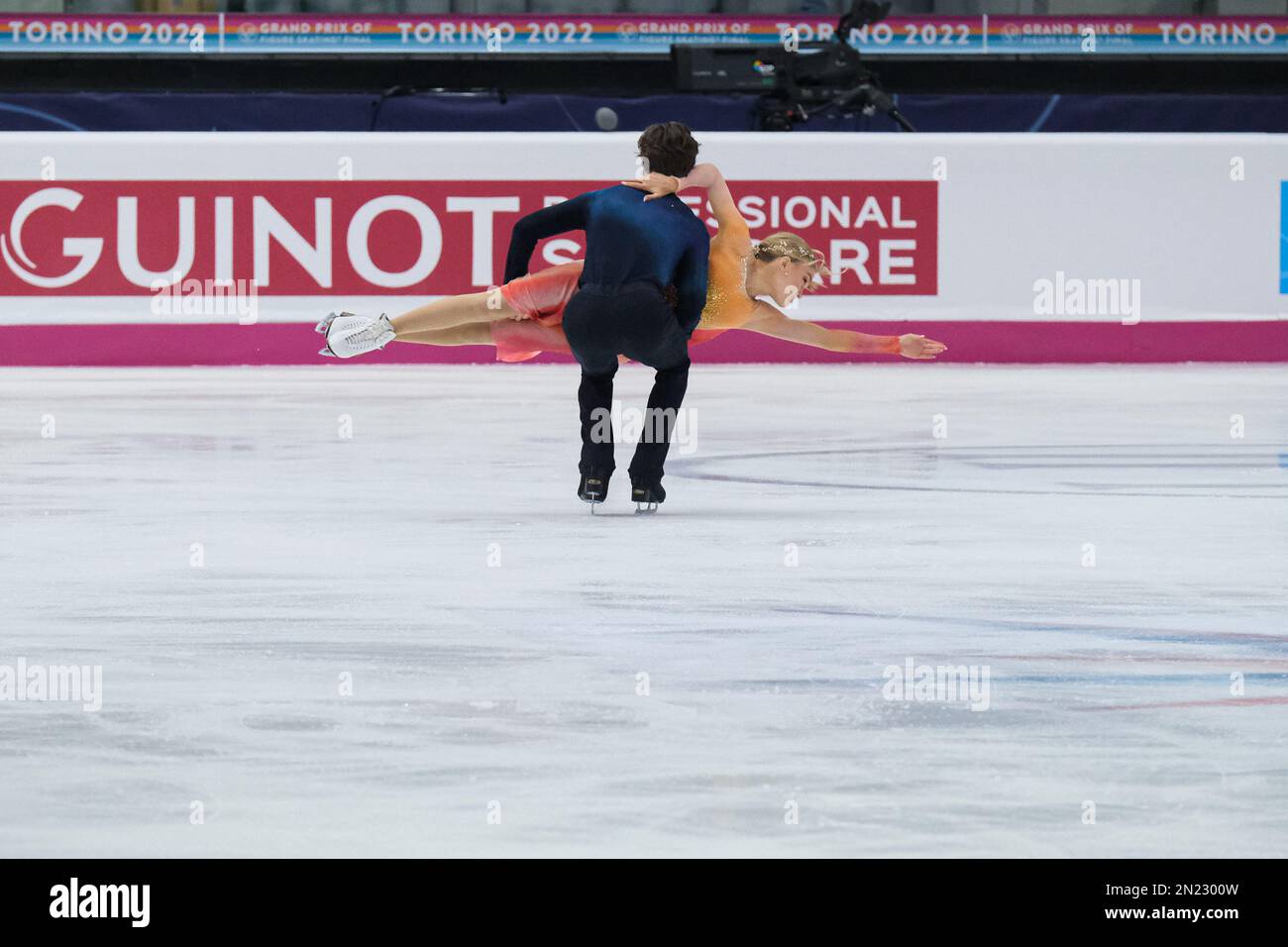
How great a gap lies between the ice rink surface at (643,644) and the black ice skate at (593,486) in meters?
0.08

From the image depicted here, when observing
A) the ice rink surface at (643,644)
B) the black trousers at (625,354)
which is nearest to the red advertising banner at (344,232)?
the ice rink surface at (643,644)

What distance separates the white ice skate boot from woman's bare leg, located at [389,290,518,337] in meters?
0.04

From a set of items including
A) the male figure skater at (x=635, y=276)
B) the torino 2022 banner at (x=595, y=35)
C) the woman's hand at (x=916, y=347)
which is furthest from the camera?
the torino 2022 banner at (x=595, y=35)

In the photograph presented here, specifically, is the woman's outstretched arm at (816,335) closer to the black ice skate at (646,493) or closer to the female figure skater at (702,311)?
the female figure skater at (702,311)

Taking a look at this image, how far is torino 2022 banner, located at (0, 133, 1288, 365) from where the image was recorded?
1409cm

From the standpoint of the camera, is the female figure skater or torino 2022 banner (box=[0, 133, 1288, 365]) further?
torino 2022 banner (box=[0, 133, 1288, 365])

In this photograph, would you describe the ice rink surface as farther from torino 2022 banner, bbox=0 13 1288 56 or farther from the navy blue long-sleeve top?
torino 2022 banner, bbox=0 13 1288 56

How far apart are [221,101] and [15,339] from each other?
12.0ft

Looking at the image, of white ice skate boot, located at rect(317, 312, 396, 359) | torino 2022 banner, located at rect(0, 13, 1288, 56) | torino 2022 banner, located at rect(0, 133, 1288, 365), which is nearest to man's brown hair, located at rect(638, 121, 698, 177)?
white ice skate boot, located at rect(317, 312, 396, 359)

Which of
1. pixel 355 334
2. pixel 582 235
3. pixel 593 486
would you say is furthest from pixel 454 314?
pixel 582 235

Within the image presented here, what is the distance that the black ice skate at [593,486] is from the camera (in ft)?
22.8

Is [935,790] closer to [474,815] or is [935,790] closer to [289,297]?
[474,815]

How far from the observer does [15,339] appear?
13984 millimetres

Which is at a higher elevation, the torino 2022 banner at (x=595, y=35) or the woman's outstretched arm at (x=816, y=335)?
the torino 2022 banner at (x=595, y=35)
